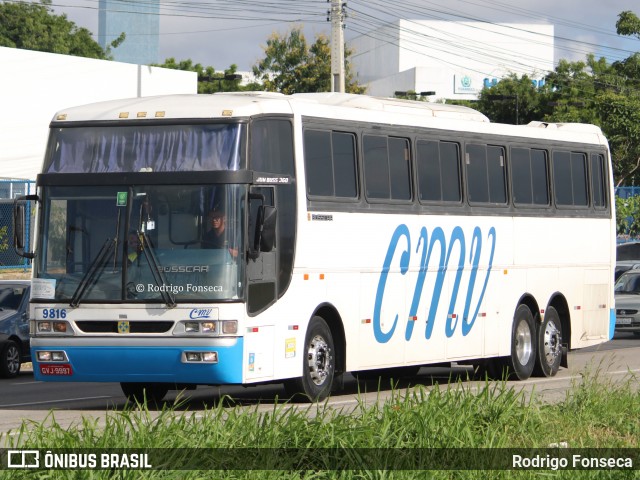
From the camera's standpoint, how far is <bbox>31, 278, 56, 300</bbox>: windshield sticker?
1455 cm

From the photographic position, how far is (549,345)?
796 inches

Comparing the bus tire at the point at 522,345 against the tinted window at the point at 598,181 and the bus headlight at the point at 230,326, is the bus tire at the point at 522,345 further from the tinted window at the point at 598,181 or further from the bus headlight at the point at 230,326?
the bus headlight at the point at 230,326

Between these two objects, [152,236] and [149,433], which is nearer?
[149,433]

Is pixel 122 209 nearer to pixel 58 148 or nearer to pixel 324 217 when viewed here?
pixel 58 148

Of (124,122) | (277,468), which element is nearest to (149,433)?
(277,468)

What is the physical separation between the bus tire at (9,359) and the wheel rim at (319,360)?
909cm

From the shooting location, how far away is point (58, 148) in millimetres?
15055

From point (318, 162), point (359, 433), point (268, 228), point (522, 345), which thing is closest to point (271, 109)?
point (318, 162)

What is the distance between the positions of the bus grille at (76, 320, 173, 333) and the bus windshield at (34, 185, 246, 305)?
→ 245 mm

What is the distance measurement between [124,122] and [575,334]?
9.07m

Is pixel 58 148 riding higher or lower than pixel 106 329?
higher

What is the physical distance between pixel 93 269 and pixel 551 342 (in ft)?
27.7

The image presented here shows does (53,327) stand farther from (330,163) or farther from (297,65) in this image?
(297,65)

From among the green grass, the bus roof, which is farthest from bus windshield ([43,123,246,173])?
the green grass
